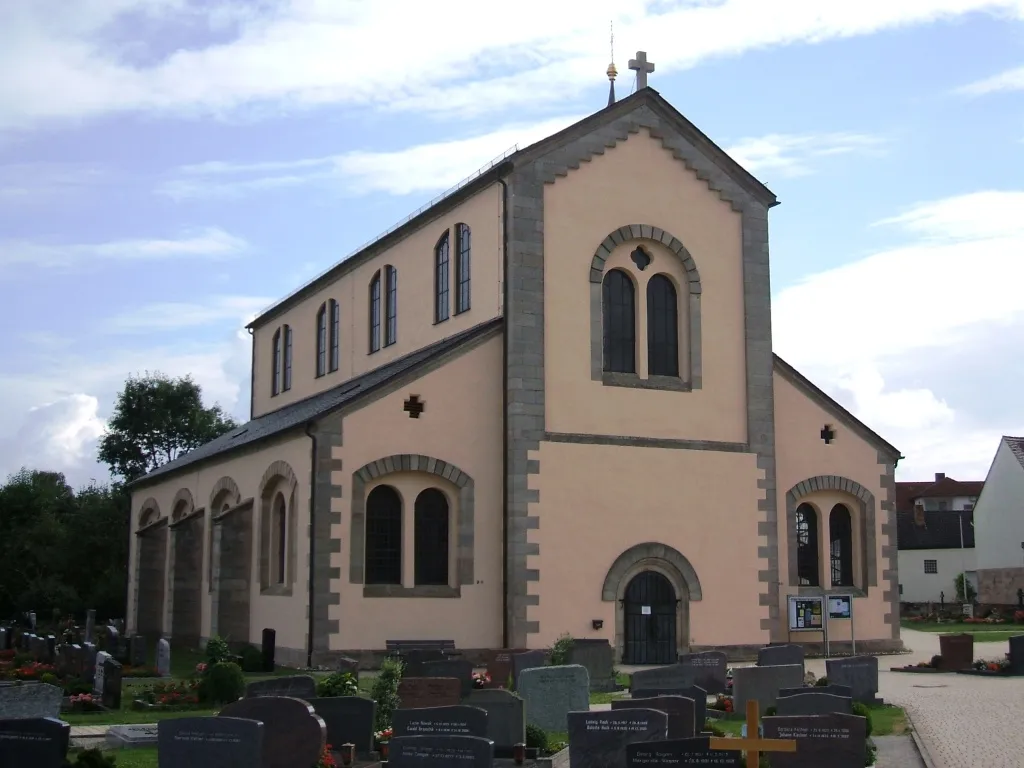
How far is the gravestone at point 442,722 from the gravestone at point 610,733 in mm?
1034

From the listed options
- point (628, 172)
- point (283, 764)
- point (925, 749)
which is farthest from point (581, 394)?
point (283, 764)

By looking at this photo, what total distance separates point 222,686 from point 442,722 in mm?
8570

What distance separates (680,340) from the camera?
31.8m

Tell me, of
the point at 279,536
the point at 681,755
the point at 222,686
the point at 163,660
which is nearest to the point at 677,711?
the point at 681,755

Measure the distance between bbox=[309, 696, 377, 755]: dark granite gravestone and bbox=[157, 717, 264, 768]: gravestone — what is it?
3082 millimetres

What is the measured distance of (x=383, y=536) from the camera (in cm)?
2850

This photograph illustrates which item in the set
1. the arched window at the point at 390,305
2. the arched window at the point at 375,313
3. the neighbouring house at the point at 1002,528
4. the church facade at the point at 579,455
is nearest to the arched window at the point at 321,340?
the arched window at the point at 375,313

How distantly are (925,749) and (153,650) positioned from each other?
1052 inches

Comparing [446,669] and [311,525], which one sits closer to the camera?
[446,669]

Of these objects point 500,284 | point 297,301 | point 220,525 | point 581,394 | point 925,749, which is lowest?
point 925,749

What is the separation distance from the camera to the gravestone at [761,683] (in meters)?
20.0

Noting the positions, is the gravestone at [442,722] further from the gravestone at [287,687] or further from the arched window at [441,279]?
the arched window at [441,279]

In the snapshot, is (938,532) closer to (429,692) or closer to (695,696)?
(695,696)

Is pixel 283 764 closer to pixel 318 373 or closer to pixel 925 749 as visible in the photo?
pixel 925 749
